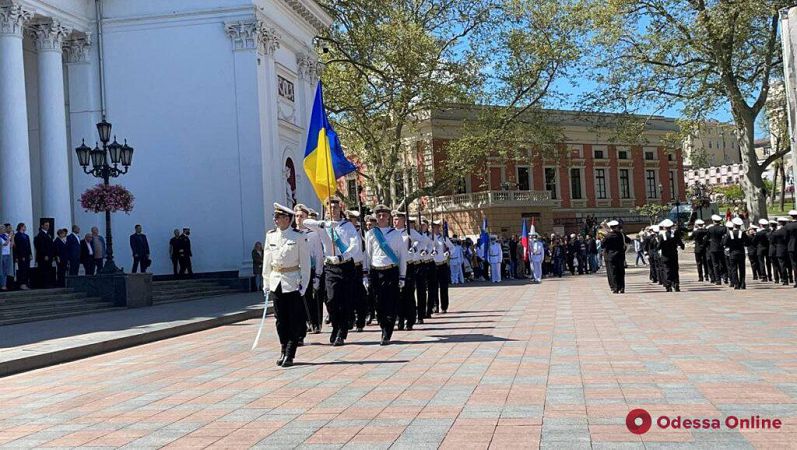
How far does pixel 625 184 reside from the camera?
7938cm

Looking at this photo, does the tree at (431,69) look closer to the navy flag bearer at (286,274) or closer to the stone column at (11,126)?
the stone column at (11,126)

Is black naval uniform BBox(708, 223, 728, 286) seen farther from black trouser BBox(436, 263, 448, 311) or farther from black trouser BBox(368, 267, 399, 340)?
black trouser BBox(368, 267, 399, 340)

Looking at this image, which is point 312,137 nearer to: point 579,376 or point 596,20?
point 579,376

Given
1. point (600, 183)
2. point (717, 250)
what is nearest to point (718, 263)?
point (717, 250)

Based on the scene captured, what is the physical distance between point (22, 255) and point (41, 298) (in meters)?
1.57

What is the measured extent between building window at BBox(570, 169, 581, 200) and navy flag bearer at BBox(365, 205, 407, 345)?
208 feet

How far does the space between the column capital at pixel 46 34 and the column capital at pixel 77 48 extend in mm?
2436

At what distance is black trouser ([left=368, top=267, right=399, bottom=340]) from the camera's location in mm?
12850

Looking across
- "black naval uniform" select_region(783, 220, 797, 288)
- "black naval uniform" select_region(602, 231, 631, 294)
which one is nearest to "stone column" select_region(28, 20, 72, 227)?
"black naval uniform" select_region(602, 231, 631, 294)

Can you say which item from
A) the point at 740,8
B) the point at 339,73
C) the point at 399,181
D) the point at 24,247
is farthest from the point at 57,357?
the point at 399,181

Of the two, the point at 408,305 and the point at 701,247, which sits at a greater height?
the point at 701,247

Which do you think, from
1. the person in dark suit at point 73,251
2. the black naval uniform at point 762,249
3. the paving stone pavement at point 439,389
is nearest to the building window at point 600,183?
the black naval uniform at point 762,249

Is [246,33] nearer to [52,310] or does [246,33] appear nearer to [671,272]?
[52,310]

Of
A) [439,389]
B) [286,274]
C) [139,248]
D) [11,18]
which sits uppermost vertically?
[11,18]
